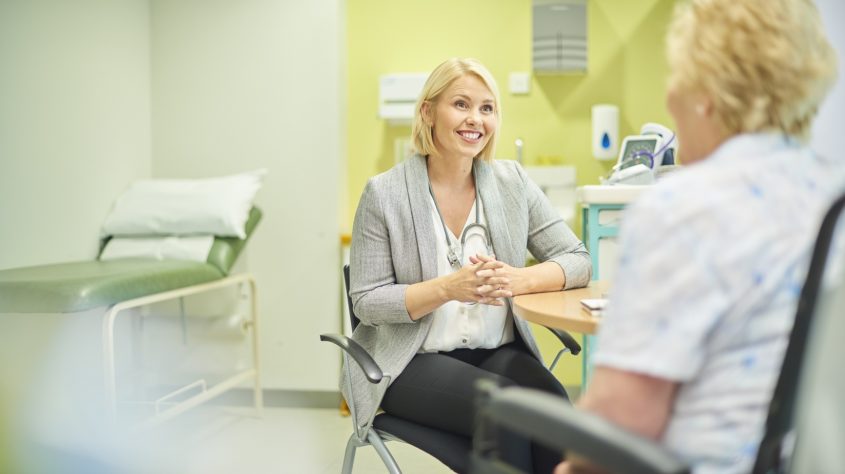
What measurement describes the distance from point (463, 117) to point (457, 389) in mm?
737

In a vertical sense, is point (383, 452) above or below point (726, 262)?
below

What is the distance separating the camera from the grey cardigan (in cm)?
184

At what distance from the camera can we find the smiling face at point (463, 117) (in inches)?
79.8

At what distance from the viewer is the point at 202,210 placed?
317cm

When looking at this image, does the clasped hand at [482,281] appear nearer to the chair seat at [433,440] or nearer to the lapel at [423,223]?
the lapel at [423,223]

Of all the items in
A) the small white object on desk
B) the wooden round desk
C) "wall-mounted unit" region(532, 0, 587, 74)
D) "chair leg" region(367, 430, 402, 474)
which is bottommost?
"chair leg" region(367, 430, 402, 474)

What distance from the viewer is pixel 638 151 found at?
2650 millimetres

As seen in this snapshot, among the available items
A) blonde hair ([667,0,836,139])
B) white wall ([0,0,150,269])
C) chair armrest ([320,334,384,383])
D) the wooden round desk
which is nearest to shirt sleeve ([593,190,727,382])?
blonde hair ([667,0,836,139])

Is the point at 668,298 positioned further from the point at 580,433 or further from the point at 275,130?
the point at 275,130

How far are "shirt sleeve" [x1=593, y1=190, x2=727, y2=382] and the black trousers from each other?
76cm

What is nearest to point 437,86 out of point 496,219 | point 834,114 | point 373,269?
point 496,219

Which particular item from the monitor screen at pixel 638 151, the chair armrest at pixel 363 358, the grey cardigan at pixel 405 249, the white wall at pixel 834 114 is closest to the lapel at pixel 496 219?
the grey cardigan at pixel 405 249

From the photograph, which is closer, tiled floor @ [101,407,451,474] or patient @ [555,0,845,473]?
patient @ [555,0,845,473]

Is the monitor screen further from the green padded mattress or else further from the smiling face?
the green padded mattress
